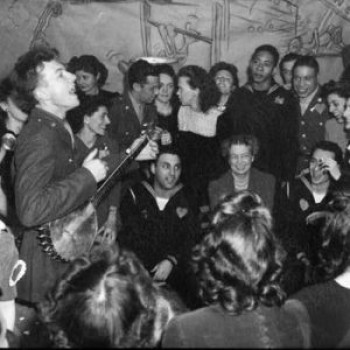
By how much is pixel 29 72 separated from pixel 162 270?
135 cm

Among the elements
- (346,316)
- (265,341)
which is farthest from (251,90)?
(265,341)

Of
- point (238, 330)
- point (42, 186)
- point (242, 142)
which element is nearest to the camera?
point (238, 330)

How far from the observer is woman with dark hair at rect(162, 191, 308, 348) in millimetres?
1680

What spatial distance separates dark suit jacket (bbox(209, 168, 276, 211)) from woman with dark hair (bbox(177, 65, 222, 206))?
0.04 meters

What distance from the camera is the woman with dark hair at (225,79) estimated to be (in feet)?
11.1

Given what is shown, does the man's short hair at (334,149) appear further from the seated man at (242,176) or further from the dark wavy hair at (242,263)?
the dark wavy hair at (242,263)

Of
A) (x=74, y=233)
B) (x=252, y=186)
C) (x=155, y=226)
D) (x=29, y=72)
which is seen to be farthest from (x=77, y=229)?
(x=252, y=186)

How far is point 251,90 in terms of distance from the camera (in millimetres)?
3447

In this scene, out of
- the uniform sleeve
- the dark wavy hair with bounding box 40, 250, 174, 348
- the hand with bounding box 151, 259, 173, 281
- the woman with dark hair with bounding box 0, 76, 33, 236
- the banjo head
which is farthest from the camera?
the hand with bounding box 151, 259, 173, 281

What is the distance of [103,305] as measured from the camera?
1.53m

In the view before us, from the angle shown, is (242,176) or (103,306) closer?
(103,306)

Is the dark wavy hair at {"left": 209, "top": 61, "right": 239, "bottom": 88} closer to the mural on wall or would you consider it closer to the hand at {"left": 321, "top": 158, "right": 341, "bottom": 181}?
the mural on wall

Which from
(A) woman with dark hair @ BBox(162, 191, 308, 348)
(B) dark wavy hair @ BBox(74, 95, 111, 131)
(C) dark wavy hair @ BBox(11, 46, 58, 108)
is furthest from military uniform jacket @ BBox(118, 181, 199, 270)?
(A) woman with dark hair @ BBox(162, 191, 308, 348)

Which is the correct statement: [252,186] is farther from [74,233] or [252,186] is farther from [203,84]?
[74,233]
